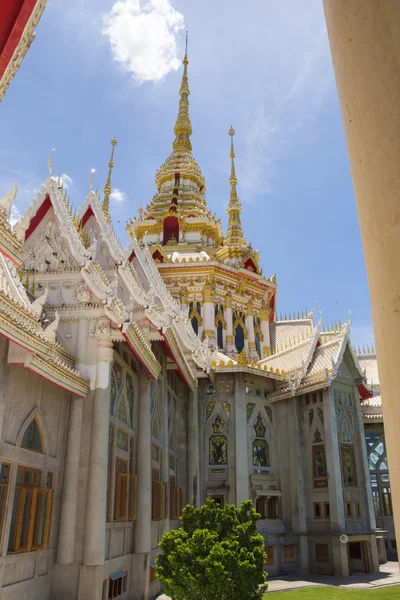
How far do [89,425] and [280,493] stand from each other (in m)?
12.5

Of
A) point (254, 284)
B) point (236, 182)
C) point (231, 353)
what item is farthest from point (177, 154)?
point (231, 353)

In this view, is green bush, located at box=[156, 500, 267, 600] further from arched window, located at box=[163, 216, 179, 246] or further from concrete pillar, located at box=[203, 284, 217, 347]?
arched window, located at box=[163, 216, 179, 246]

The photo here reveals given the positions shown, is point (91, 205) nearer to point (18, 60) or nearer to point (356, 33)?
point (18, 60)

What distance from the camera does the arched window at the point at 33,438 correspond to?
1005 cm

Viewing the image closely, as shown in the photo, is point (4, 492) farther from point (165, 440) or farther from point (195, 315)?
point (195, 315)

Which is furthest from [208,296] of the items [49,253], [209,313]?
[49,253]

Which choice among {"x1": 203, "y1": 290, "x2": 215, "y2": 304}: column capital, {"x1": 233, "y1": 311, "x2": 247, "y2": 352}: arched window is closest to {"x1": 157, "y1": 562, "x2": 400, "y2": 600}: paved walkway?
{"x1": 233, "y1": 311, "x2": 247, "y2": 352}: arched window

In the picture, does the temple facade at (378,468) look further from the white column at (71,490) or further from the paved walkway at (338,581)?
the white column at (71,490)

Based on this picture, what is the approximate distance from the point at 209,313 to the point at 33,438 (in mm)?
18834

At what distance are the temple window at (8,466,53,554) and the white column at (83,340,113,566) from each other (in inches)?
35.4

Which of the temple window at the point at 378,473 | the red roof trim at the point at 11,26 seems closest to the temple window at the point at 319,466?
the temple window at the point at 378,473

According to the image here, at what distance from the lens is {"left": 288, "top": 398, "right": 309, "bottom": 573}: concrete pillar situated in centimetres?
2066

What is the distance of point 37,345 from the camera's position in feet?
31.2

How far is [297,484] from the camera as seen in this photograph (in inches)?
842
